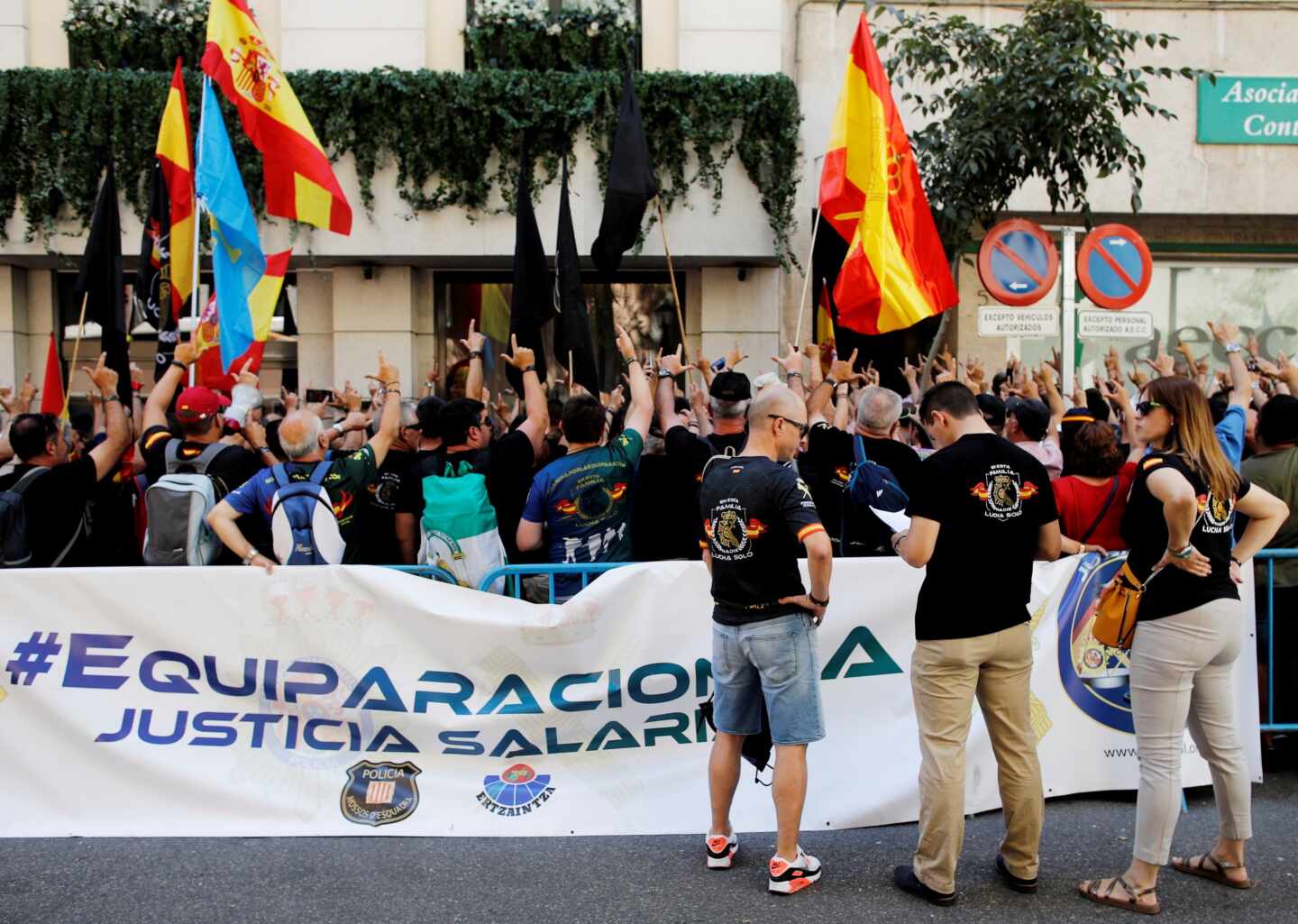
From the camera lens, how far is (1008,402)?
6742mm

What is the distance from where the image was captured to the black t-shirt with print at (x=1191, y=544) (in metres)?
4.42

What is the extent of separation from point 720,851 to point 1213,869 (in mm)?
1867

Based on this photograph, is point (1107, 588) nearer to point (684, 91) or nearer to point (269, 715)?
point (269, 715)

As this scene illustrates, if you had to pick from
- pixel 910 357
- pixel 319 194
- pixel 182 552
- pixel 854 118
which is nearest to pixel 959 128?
pixel 854 118

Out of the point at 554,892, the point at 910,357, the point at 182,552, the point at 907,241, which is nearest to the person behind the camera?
the point at 554,892

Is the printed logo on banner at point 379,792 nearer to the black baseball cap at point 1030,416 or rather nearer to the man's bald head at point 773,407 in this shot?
the man's bald head at point 773,407

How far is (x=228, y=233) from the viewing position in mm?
8180

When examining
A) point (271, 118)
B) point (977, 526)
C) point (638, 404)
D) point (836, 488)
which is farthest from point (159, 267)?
point (977, 526)

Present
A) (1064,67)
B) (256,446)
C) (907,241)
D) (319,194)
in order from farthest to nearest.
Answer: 1. (1064,67)
2. (319,194)
3. (907,241)
4. (256,446)

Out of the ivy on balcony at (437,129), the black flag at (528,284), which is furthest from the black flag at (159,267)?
the ivy on balcony at (437,129)

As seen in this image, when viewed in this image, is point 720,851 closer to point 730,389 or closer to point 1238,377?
point 730,389

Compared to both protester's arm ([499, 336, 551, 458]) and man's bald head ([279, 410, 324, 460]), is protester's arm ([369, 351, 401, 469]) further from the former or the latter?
protester's arm ([499, 336, 551, 458])

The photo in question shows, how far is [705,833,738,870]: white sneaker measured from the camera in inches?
191

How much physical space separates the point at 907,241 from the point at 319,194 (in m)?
3.87
